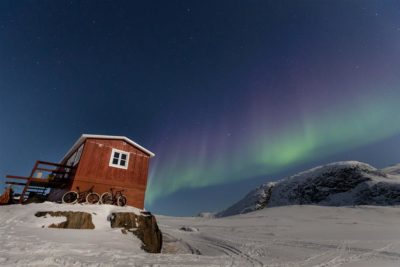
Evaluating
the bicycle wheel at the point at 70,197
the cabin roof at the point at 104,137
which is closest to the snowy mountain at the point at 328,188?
the cabin roof at the point at 104,137

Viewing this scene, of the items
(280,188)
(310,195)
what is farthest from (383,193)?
(280,188)

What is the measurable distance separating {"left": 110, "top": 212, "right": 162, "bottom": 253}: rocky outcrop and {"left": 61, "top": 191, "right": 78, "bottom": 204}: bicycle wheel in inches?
143

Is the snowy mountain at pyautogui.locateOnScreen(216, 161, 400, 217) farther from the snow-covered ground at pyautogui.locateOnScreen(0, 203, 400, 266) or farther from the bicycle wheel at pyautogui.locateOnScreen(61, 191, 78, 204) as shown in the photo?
the bicycle wheel at pyautogui.locateOnScreen(61, 191, 78, 204)

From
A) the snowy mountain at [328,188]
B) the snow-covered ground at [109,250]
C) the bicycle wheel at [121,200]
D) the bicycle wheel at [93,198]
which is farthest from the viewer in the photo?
the snowy mountain at [328,188]

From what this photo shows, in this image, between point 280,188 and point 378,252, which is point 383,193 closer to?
point 280,188

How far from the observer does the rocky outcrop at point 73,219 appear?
13.6 metres

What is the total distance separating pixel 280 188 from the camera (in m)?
109

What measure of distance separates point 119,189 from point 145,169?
300cm

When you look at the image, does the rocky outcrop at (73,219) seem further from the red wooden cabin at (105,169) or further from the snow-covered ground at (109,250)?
the red wooden cabin at (105,169)

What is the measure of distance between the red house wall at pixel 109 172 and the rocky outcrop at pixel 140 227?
151 inches

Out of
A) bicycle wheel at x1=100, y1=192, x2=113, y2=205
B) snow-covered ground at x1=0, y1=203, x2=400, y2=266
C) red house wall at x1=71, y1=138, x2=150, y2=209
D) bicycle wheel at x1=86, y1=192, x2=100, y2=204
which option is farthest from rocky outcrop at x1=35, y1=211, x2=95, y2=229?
red house wall at x1=71, y1=138, x2=150, y2=209

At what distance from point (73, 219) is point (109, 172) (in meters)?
5.77

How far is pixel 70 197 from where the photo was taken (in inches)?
665

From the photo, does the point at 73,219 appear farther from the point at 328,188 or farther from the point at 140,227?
the point at 328,188
